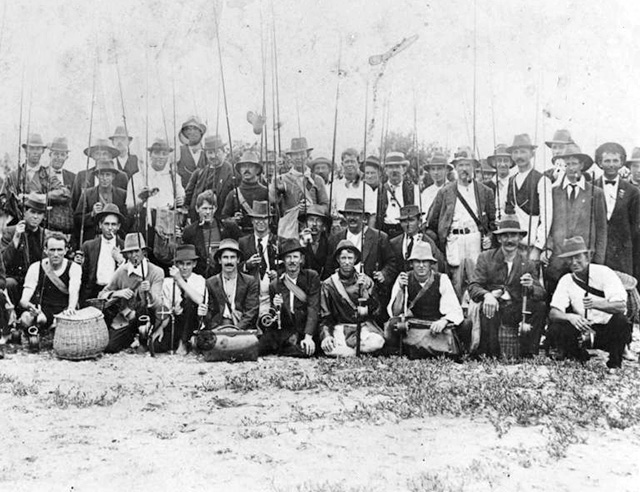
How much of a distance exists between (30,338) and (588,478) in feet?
18.3

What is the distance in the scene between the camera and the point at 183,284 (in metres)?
7.28

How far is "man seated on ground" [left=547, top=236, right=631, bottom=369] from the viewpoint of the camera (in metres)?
6.60

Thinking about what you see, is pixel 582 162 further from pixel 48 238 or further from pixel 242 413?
pixel 48 238

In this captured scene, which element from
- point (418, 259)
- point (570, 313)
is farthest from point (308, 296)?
point (570, 313)

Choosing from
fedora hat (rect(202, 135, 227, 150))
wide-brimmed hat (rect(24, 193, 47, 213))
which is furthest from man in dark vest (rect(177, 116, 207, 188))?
wide-brimmed hat (rect(24, 193, 47, 213))

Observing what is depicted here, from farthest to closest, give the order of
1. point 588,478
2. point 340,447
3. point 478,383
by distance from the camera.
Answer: point 478,383, point 340,447, point 588,478

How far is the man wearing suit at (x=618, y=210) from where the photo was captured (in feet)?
23.4

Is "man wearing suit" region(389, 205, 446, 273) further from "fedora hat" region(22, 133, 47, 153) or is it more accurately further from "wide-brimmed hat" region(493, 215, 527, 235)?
"fedora hat" region(22, 133, 47, 153)

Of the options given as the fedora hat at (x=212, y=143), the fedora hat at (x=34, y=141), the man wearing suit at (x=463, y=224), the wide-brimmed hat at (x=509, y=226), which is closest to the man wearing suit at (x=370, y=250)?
the man wearing suit at (x=463, y=224)

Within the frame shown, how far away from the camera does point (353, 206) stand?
24.5 feet

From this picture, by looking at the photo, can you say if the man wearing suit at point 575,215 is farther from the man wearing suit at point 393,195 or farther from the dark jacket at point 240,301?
the dark jacket at point 240,301

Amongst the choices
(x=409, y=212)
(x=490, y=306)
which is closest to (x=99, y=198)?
(x=409, y=212)

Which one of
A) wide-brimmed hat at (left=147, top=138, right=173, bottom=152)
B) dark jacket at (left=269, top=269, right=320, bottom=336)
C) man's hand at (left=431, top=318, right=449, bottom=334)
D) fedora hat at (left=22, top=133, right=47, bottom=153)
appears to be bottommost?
man's hand at (left=431, top=318, right=449, bottom=334)

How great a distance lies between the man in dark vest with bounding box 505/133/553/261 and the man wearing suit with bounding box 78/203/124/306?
4270mm
